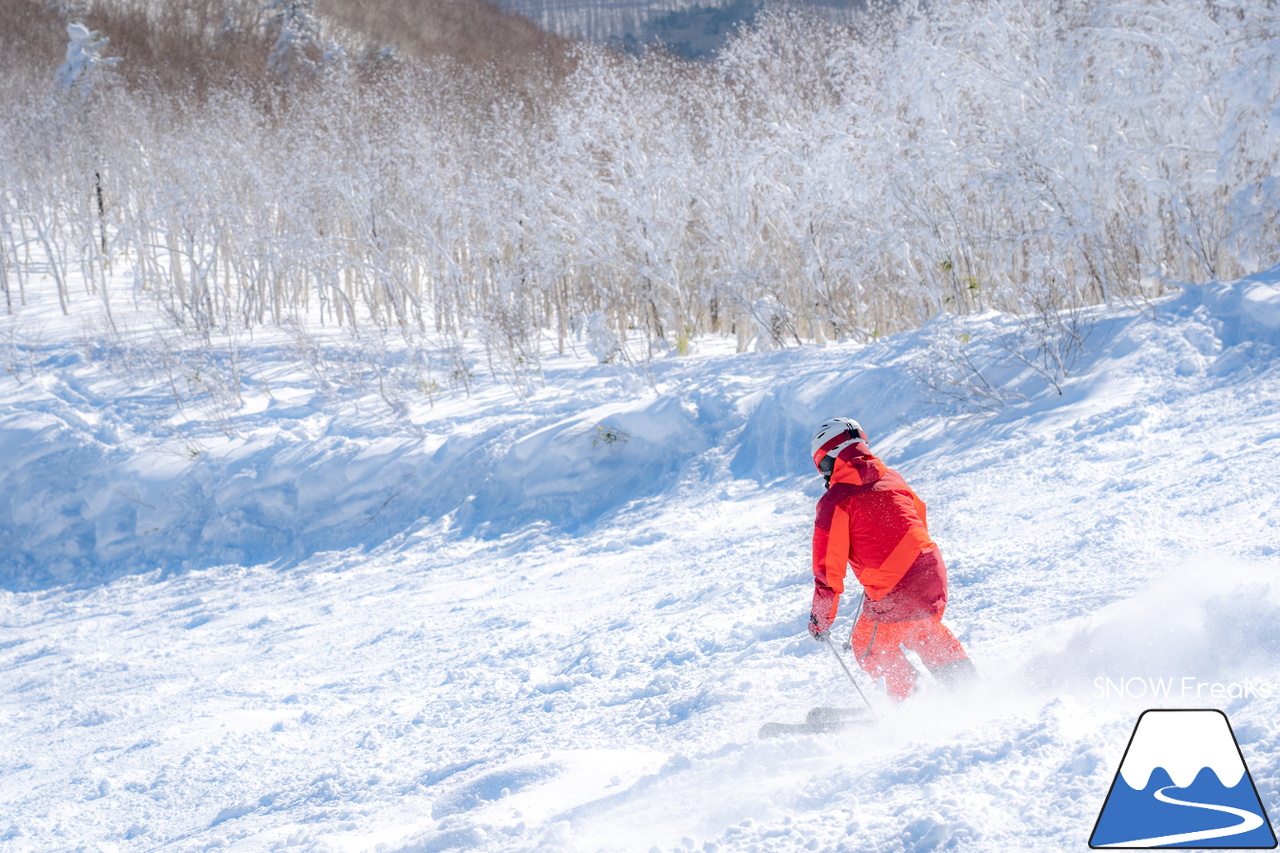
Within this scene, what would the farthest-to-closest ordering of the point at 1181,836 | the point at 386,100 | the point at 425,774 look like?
the point at 386,100 < the point at 425,774 < the point at 1181,836

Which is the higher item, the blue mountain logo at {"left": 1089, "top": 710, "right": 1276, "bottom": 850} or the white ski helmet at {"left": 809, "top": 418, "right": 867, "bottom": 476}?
the white ski helmet at {"left": 809, "top": 418, "right": 867, "bottom": 476}

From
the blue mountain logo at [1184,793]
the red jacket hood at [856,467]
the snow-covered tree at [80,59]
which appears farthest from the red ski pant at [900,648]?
the snow-covered tree at [80,59]

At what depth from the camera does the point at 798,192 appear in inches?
480

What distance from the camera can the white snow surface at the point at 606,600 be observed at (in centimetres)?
299

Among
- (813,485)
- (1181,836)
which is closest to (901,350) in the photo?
(813,485)

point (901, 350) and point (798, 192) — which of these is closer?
point (901, 350)

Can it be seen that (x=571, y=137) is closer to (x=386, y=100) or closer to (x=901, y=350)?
(x=901, y=350)

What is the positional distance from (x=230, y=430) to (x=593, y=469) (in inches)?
176

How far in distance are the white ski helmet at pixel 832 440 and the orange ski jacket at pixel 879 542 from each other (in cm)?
4

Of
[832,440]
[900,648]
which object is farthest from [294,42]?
[900,648]

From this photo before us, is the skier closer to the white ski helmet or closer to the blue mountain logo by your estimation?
the white ski helmet

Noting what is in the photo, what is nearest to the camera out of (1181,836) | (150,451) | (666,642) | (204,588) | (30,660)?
(1181,836)

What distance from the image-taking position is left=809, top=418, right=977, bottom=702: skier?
336 centimetres

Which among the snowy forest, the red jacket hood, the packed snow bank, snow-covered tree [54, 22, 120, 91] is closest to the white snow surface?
the packed snow bank
